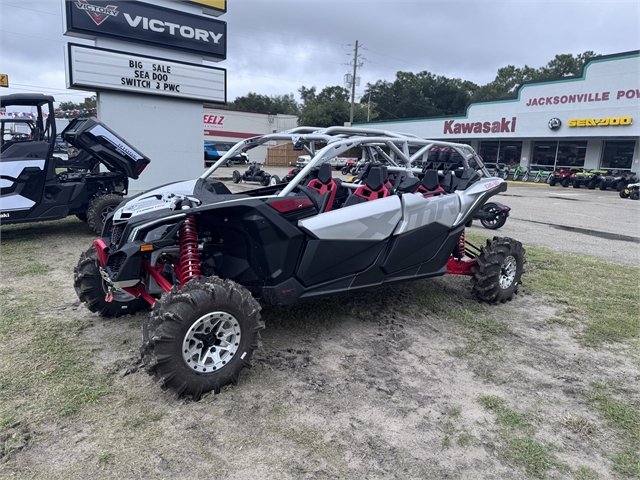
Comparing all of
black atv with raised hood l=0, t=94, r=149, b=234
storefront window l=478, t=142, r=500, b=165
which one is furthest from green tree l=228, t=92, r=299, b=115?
black atv with raised hood l=0, t=94, r=149, b=234

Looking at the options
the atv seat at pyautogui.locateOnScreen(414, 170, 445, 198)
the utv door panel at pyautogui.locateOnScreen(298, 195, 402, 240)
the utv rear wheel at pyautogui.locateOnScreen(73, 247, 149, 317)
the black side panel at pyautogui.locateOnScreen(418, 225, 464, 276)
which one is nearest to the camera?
the utv door panel at pyautogui.locateOnScreen(298, 195, 402, 240)

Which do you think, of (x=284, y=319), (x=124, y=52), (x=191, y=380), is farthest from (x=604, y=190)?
(x=191, y=380)

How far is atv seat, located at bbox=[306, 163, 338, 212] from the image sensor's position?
15.4ft

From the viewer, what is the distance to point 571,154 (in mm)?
29281

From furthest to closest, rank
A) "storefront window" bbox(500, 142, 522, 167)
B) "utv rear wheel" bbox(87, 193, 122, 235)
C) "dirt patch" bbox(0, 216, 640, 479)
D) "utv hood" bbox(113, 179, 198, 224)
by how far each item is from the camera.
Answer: "storefront window" bbox(500, 142, 522, 167) < "utv rear wheel" bbox(87, 193, 122, 235) < "utv hood" bbox(113, 179, 198, 224) < "dirt patch" bbox(0, 216, 640, 479)

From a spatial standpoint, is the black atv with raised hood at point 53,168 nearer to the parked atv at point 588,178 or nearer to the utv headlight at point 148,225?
the utv headlight at point 148,225

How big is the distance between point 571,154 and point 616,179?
5.61 m

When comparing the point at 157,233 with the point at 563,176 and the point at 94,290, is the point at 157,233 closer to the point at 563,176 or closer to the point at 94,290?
the point at 94,290

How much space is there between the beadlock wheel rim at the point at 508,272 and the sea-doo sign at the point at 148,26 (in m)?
12.1

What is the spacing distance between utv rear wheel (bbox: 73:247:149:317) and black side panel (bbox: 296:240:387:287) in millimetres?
1846

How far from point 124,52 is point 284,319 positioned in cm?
1126

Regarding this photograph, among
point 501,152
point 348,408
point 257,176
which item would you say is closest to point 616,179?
point 501,152

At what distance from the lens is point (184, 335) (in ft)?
10.6

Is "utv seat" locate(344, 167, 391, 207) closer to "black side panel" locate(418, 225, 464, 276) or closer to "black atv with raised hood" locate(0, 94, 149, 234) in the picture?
"black side panel" locate(418, 225, 464, 276)
